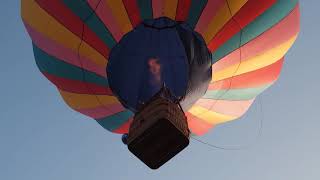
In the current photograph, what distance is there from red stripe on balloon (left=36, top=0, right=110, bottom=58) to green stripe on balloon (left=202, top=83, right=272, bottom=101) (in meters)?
1.41

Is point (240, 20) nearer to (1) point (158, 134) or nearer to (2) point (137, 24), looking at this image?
(2) point (137, 24)

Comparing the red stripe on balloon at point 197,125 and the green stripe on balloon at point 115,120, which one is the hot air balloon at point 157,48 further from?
the red stripe on balloon at point 197,125

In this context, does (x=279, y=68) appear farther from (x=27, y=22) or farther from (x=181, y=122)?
(x=27, y=22)

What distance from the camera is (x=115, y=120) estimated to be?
307 inches

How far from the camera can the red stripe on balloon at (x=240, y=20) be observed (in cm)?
687

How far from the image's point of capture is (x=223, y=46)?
702cm

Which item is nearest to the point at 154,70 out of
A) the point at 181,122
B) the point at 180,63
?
the point at 180,63

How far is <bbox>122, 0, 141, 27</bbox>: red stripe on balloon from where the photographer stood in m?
6.72

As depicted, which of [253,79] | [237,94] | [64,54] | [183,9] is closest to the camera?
[183,9]

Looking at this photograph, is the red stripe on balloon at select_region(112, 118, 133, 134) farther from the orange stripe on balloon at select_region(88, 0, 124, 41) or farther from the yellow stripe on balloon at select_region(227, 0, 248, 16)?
the yellow stripe on balloon at select_region(227, 0, 248, 16)

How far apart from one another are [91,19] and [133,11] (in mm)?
494

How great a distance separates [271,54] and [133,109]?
1.85 meters

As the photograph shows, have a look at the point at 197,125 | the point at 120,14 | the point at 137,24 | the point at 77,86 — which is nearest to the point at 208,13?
the point at 137,24

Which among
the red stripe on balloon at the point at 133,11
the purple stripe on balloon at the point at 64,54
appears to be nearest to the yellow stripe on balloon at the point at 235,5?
the red stripe on balloon at the point at 133,11
